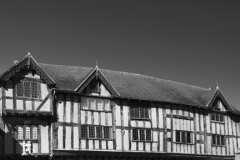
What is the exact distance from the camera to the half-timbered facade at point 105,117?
100ft

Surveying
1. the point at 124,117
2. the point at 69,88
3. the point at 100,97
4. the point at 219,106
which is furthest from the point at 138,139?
the point at 219,106

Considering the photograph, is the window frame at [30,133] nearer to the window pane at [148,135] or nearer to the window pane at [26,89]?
the window pane at [26,89]

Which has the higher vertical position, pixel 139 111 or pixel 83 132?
pixel 139 111

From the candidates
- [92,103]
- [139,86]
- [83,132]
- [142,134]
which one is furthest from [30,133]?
[139,86]

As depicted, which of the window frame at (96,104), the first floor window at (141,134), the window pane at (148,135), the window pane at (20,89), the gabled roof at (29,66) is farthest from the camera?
the window pane at (148,135)

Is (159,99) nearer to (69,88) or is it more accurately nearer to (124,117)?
(124,117)

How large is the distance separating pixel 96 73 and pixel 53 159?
25.1ft

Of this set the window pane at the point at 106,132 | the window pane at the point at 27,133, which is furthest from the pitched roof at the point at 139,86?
the window pane at the point at 27,133

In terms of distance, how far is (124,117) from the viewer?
35125 millimetres

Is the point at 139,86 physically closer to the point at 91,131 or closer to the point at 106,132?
the point at 106,132

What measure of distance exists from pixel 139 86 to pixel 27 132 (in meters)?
12.3

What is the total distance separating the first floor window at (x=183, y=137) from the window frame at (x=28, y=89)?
1371 centimetres

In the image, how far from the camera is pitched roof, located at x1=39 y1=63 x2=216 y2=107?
34.5 m

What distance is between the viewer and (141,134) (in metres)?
35.7
